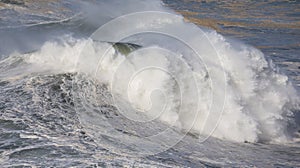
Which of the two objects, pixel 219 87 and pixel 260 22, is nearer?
pixel 219 87

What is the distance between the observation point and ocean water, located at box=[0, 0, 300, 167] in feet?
21.6

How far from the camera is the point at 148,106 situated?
920 centimetres

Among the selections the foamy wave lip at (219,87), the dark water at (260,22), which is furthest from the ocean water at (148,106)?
the dark water at (260,22)

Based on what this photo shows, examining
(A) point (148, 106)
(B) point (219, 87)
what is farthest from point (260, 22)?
(A) point (148, 106)

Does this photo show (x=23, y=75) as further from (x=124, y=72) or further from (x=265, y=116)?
(x=265, y=116)

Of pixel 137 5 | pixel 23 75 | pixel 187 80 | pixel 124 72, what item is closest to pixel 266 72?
pixel 187 80

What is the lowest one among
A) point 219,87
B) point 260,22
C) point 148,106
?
point 148,106

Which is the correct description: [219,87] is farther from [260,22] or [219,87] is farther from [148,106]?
[260,22]

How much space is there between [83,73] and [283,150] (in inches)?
204

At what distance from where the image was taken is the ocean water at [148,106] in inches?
259

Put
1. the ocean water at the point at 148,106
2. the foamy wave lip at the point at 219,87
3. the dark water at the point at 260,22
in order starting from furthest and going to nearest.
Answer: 1. the dark water at the point at 260,22
2. the foamy wave lip at the point at 219,87
3. the ocean water at the point at 148,106

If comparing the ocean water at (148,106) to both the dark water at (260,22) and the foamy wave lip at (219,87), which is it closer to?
the foamy wave lip at (219,87)

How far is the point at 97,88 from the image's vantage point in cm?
998

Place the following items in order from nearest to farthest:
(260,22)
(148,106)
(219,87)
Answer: (148,106), (219,87), (260,22)
